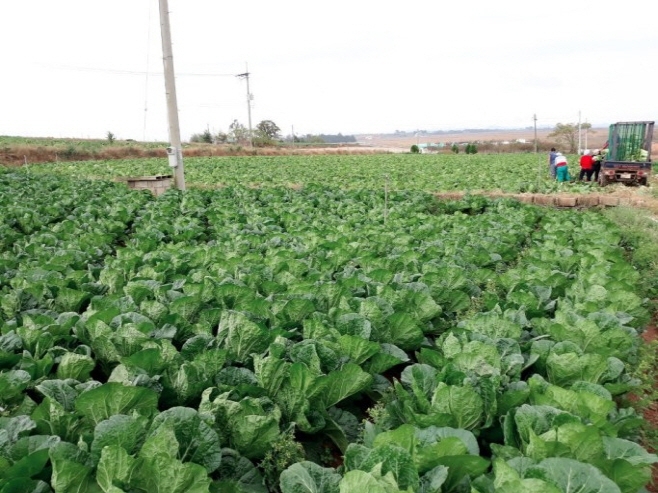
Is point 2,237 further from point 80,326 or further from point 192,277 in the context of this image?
point 80,326

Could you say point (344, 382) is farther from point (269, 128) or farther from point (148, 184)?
point (269, 128)

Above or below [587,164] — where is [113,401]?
below

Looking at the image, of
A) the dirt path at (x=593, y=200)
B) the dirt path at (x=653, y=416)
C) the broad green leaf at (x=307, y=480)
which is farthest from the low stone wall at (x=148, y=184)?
the broad green leaf at (x=307, y=480)

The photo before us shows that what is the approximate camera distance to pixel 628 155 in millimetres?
18344

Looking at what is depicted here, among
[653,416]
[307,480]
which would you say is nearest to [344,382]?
[307,480]

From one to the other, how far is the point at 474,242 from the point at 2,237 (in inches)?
259

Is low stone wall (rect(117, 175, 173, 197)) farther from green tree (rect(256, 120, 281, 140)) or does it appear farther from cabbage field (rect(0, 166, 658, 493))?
green tree (rect(256, 120, 281, 140))

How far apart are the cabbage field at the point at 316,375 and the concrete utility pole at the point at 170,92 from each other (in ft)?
24.4

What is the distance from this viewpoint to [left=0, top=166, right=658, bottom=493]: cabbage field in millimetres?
2018

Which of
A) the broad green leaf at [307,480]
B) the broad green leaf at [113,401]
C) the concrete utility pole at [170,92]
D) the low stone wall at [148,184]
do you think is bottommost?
the broad green leaf at [307,480]

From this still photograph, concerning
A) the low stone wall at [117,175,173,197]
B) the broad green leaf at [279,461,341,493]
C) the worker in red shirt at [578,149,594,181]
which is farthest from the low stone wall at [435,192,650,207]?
the broad green leaf at [279,461,341,493]

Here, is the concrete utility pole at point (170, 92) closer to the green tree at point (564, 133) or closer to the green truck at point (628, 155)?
the green truck at point (628, 155)

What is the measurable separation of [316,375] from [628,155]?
19.1 meters

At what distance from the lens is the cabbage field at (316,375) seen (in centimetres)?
202
